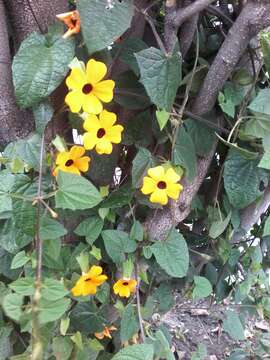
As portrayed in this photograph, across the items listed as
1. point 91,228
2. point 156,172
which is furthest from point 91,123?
point 91,228

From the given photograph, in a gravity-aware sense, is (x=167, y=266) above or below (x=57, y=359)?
above

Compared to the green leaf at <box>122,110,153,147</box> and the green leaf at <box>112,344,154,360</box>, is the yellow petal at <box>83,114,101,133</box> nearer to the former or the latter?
the green leaf at <box>122,110,153,147</box>

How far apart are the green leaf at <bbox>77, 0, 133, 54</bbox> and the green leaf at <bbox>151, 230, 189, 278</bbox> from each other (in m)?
0.39

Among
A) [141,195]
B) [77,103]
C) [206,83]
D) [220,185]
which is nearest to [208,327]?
[220,185]

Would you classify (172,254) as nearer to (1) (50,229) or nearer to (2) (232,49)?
(1) (50,229)

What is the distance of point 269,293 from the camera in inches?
44.2

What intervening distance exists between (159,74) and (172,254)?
324mm

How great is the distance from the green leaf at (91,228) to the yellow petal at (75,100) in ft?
0.83

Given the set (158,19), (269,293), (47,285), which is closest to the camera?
(47,285)

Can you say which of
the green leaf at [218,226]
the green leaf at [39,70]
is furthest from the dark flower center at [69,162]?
the green leaf at [218,226]

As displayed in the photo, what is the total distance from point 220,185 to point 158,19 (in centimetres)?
34

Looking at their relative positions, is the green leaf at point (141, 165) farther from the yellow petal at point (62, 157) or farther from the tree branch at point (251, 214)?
the tree branch at point (251, 214)

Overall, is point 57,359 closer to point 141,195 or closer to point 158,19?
point 141,195

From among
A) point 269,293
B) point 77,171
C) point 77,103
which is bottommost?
point 269,293
